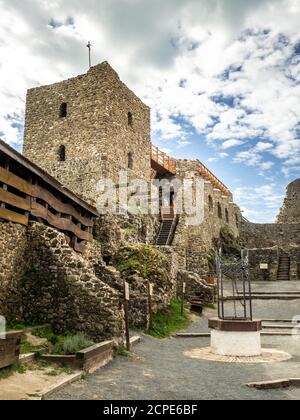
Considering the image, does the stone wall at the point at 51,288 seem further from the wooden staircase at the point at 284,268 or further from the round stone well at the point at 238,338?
the wooden staircase at the point at 284,268

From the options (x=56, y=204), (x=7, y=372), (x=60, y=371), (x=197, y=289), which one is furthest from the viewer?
(x=197, y=289)

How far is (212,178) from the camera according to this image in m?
33.4

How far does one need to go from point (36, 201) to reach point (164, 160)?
19267 millimetres

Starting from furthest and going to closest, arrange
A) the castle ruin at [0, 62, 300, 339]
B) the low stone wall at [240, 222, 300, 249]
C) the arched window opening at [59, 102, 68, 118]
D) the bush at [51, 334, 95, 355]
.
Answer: the low stone wall at [240, 222, 300, 249] < the arched window opening at [59, 102, 68, 118] < the castle ruin at [0, 62, 300, 339] < the bush at [51, 334, 95, 355]

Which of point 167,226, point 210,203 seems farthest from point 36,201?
point 210,203

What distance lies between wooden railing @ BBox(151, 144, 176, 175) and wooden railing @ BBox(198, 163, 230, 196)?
2110 millimetres

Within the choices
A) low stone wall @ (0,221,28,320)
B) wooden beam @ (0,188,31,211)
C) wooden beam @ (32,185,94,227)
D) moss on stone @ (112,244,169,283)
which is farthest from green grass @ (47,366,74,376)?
moss on stone @ (112,244,169,283)

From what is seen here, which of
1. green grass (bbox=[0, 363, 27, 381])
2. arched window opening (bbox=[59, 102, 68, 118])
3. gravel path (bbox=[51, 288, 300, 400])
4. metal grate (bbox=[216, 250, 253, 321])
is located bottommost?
gravel path (bbox=[51, 288, 300, 400])

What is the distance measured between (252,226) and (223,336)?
30.3m

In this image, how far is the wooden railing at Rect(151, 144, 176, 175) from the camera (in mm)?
28292

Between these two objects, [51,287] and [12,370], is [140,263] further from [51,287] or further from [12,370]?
[12,370]

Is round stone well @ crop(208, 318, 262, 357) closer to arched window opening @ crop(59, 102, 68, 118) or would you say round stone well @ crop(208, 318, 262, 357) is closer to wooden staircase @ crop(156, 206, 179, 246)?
wooden staircase @ crop(156, 206, 179, 246)

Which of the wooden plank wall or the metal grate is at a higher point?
the wooden plank wall
